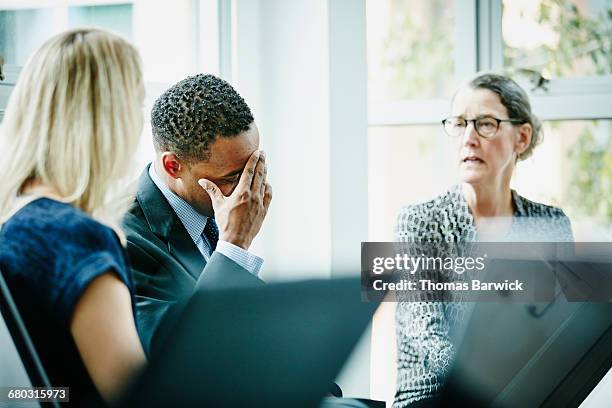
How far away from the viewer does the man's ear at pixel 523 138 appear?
52.0 inches

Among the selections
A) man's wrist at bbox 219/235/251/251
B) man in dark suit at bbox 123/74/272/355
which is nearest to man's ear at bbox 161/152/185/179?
man in dark suit at bbox 123/74/272/355

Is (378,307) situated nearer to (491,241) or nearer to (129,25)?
(491,241)

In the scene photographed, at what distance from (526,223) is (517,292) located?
121 millimetres

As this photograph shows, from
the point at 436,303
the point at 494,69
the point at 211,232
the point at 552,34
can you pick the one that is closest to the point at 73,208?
the point at 211,232

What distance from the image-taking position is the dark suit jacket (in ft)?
3.74

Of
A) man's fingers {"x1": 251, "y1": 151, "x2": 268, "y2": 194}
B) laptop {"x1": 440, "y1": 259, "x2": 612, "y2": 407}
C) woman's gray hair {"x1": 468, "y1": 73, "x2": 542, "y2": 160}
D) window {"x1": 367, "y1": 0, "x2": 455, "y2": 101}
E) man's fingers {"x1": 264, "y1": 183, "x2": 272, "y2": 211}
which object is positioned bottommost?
laptop {"x1": 440, "y1": 259, "x2": 612, "y2": 407}

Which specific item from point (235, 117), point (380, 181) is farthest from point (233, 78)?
point (380, 181)

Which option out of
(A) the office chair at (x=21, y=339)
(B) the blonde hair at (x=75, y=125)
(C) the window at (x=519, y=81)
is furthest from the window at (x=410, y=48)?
(A) the office chair at (x=21, y=339)

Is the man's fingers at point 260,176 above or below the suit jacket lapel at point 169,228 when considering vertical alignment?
above

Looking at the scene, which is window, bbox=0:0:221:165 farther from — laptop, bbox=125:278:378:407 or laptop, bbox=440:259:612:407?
laptop, bbox=440:259:612:407

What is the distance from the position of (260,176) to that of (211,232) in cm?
13

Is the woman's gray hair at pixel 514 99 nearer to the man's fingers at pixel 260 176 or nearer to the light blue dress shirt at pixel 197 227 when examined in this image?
the man's fingers at pixel 260 176

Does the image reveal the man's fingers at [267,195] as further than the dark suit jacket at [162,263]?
Yes

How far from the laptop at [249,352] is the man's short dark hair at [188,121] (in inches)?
8.8
